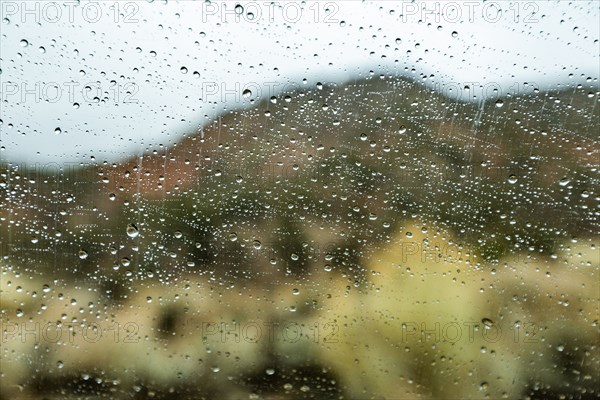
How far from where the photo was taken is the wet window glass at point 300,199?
803 mm

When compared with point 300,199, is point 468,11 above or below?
above

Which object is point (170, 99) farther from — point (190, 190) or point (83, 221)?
point (83, 221)

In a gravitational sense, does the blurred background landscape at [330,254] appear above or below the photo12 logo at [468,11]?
below

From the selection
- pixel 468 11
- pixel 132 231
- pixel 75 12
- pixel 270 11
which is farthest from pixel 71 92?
pixel 468 11

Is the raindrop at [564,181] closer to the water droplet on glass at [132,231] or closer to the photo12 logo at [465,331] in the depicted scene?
the photo12 logo at [465,331]

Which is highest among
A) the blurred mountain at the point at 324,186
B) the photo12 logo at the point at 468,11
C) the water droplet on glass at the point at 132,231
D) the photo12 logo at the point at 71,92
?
the photo12 logo at the point at 468,11

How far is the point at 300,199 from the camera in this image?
0.83 m

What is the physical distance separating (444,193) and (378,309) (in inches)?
10.9

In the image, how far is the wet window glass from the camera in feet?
2.64

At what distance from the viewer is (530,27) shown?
31.1 inches

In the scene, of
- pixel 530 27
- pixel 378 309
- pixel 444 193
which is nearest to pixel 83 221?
pixel 378 309

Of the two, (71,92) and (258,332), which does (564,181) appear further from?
(71,92)

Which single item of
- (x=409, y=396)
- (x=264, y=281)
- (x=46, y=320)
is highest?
(x=264, y=281)

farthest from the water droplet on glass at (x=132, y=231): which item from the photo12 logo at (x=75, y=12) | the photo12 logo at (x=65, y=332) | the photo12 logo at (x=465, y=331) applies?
the photo12 logo at (x=465, y=331)
